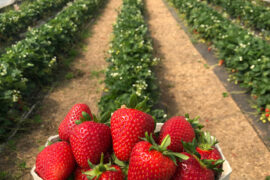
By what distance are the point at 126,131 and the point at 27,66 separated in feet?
15.4

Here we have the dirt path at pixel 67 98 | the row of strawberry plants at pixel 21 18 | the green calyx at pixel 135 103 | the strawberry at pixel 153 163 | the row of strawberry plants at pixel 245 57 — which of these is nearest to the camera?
the strawberry at pixel 153 163

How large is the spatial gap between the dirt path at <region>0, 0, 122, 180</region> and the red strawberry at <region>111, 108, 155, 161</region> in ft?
9.90

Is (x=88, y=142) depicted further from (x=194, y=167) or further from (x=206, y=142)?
(x=206, y=142)

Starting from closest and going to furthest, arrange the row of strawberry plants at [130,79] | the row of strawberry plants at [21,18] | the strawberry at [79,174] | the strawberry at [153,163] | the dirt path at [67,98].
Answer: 1. the strawberry at [153,163]
2. the strawberry at [79,174]
3. the row of strawberry plants at [130,79]
4. the dirt path at [67,98]
5. the row of strawberry plants at [21,18]

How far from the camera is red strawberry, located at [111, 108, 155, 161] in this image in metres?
1.36

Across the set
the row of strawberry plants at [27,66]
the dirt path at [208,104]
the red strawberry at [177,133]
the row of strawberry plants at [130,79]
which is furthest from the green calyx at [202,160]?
the row of strawberry plants at [27,66]

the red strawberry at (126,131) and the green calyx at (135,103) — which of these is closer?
the red strawberry at (126,131)

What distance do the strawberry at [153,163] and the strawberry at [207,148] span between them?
253 mm

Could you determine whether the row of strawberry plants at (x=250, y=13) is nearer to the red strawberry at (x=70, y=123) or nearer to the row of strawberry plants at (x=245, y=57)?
the row of strawberry plants at (x=245, y=57)

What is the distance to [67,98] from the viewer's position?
5734 millimetres

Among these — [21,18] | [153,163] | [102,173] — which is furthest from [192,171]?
[21,18]

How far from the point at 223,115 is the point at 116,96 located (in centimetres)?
260

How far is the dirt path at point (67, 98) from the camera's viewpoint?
159 inches

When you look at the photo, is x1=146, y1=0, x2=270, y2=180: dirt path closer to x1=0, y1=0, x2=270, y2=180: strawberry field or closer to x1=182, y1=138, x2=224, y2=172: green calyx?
x1=0, y1=0, x2=270, y2=180: strawberry field
